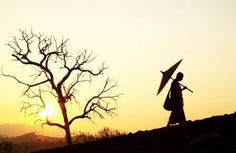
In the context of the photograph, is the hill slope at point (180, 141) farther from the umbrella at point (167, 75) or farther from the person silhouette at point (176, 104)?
the person silhouette at point (176, 104)

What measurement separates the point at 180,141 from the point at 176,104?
5579 millimetres

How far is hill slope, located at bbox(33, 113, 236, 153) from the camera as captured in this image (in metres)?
5.25

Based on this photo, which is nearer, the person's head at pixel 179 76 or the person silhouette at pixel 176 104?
the person's head at pixel 179 76

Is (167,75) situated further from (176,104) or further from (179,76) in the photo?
(176,104)

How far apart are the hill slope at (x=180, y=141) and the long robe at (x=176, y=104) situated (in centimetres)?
410

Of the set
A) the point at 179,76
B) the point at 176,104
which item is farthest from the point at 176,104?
the point at 179,76

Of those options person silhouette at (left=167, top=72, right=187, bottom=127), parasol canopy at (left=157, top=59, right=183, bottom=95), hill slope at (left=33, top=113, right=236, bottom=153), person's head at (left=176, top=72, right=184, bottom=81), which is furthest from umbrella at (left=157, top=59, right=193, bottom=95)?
hill slope at (left=33, top=113, right=236, bottom=153)

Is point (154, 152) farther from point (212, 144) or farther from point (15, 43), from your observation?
point (15, 43)

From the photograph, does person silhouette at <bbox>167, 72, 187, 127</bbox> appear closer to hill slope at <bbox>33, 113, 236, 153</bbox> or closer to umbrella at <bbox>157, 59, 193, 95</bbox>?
umbrella at <bbox>157, 59, 193, 95</bbox>

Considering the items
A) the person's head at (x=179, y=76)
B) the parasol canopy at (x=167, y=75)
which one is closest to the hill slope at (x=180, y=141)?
the parasol canopy at (x=167, y=75)

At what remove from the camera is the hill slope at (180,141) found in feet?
17.2

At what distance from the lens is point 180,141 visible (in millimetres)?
6160

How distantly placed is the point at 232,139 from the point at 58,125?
27882mm

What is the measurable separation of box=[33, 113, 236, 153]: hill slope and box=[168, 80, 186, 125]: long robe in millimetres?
4096
